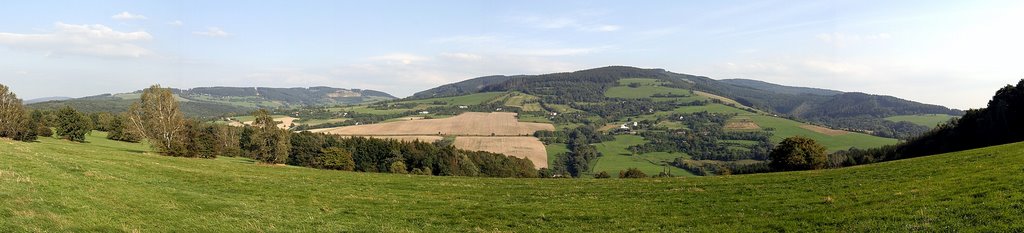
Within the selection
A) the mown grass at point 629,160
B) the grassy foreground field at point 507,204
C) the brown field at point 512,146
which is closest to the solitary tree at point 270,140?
the grassy foreground field at point 507,204

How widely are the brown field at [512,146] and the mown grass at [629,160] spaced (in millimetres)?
19067

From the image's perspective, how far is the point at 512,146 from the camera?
168375mm

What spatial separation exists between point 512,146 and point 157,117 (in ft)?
376

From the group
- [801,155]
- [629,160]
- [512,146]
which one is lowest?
[629,160]

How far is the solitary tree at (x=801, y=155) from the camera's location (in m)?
60.7

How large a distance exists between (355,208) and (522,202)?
28.5 feet

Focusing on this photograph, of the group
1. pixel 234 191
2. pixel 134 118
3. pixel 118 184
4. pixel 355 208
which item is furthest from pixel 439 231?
pixel 134 118

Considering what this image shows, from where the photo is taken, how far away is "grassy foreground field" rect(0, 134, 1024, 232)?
1491cm

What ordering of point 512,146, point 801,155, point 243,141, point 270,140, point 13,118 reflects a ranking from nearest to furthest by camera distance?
point 801,155 → point 13,118 → point 270,140 → point 243,141 → point 512,146

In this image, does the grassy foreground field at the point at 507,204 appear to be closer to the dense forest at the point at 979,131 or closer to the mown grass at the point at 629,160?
the dense forest at the point at 979,131

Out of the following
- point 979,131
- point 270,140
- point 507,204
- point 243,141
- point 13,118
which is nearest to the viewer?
point 507,204

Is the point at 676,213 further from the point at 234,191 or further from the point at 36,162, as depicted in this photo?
the point at 36,162

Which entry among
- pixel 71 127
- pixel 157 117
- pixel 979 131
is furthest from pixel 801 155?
pixel 71 127

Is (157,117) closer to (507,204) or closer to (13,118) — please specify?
(13,118)
